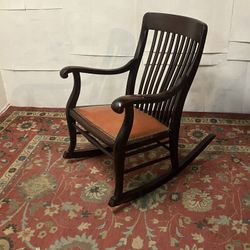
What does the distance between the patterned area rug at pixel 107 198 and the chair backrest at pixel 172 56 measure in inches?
17.7

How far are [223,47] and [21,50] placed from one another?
1750 millimetres

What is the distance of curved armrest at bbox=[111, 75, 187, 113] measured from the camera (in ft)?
4.49

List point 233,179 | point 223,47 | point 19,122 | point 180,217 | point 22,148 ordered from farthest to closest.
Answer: point 19,122, point 223,47, point 22,148, point 233,179, point 180,217

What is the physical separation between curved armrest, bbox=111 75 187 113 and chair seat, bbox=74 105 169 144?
22 cm

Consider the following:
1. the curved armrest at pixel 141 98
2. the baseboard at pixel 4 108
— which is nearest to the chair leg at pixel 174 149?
the curved armrest at pixel 141 98

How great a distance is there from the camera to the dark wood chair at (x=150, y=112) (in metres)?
1.54

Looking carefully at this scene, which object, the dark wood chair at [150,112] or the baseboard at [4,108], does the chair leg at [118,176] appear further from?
the baseboard at [4,108]

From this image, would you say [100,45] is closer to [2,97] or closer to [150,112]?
[150,112]

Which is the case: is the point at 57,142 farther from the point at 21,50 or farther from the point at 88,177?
the point at 21,50

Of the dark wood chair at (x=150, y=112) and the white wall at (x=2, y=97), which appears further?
the white wall at (x=2, y=97)

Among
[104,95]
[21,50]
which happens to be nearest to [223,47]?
[104,95]

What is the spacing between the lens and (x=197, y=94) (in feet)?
8.64

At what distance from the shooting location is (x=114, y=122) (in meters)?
1.73

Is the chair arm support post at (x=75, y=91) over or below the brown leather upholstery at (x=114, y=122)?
over
